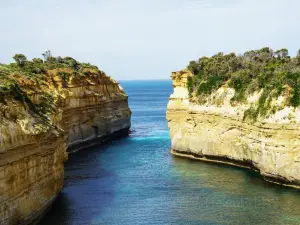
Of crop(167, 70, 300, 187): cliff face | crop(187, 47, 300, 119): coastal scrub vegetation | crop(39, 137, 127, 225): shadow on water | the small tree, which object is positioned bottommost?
crop(39, 137, 127, 225): shadow on water

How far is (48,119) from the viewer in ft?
101

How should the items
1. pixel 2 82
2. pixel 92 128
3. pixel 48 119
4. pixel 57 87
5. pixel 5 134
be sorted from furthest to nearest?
pixel 92 128 < pixel 57 87 < pixel 48 119 < pixel 2 82 < pixel 5 134

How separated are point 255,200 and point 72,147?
85.0 ft

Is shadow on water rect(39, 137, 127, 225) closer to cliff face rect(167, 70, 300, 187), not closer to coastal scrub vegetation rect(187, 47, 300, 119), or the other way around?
cliff face rect(167, 70, 300, 187)

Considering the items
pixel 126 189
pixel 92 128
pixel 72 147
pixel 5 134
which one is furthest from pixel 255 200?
pixel 92 128

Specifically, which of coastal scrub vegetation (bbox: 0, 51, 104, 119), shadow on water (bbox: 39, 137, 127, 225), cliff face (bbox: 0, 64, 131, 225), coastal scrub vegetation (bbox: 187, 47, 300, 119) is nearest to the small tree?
coastal scrub vegetation (bbox: 0, 51, 104, 119)

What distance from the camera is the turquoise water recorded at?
29125mm

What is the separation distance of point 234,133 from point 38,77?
764 inches

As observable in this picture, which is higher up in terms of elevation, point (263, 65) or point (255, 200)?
point (263, 65)

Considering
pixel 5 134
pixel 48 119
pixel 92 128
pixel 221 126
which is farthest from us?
pixel 92 128

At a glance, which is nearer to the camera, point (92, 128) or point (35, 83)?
point (35, 83)

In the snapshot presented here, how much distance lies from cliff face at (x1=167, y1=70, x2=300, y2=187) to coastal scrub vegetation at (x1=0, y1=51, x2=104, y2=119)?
12553 millimetres

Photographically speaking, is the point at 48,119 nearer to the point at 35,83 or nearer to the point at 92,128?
the point at 35,83

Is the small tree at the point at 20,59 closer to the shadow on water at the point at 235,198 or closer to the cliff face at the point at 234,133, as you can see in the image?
the cliff face at the point at 234,133
